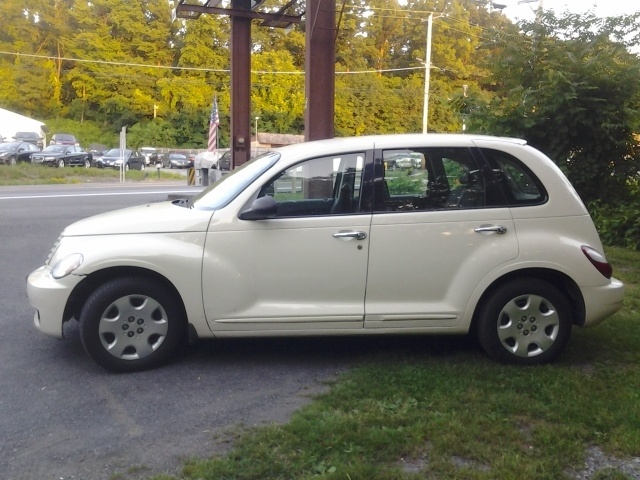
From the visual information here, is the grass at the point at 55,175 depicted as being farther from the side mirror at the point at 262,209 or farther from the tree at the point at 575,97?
the side mirror at the point at 262,209

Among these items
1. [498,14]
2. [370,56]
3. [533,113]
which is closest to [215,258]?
[533,113]

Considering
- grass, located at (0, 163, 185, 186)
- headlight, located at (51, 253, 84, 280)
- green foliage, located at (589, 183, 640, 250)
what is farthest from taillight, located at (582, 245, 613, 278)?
grass, located at (0, 163, 185, 186)

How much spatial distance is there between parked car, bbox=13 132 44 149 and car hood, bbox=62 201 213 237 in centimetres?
4837

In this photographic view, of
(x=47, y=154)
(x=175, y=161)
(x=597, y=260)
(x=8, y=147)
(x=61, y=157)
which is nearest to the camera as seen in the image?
(x=597, y=260)

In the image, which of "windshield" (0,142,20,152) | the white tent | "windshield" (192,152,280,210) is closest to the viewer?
"windshield" (192,152,280,210)

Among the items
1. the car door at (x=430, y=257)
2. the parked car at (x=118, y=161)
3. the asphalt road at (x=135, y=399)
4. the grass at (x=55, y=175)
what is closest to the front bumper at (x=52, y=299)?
the asphalt road at (x=135, y=399)

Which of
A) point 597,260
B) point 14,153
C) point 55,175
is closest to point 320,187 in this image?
point 597,260

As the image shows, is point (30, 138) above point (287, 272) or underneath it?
above

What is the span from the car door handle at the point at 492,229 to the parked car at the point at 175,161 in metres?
45.9

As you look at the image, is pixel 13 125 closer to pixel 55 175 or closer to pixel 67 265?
pixel 55 175

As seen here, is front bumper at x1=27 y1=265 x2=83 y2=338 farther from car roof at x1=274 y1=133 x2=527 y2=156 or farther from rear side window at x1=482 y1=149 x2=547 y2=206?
rear side window at x1=482 y1=149 x2=547 y2=206

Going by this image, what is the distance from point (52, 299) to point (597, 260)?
3918 millimetres

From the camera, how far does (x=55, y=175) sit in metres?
34.7

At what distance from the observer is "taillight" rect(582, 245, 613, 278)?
5586mm
